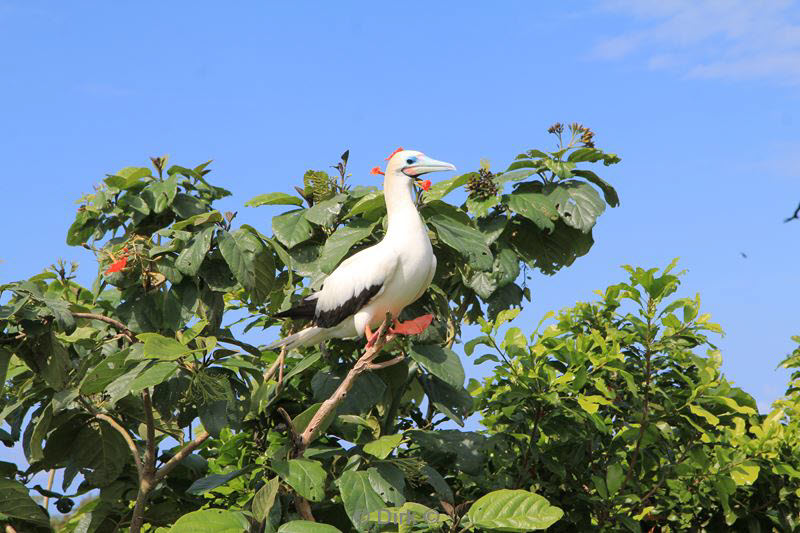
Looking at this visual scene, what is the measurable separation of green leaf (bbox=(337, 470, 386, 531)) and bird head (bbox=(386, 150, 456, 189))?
1628mm

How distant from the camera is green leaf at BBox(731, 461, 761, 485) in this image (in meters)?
5.01

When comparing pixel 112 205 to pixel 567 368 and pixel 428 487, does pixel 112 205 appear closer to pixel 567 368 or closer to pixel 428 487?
pixel 428 487

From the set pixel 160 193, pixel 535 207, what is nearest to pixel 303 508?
pixel 535 207

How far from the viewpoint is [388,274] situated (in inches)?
178

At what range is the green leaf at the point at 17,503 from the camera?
5.00 meters

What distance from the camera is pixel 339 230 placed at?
4949 mm

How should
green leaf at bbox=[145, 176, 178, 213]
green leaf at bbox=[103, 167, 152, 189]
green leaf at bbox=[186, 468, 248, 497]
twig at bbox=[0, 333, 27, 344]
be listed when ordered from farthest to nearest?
green leaf at bbox=[103, 167, 152, 189] → green leaf at bbox=[145, 176, 178, 213] → twig at bbox=[0, 333, 27, 344] → green leaf at bbox=[186, 468, 248, 497]

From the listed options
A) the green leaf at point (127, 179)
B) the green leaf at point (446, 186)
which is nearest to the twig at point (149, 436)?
the green leaf at point (127, 179)

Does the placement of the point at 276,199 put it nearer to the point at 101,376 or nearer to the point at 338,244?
the point at 338,244

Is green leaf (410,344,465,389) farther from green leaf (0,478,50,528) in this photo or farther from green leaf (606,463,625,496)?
green leaf (0,478,50,528)

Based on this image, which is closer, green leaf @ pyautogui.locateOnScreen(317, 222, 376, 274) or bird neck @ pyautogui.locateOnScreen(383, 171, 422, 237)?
bird neck @ pyautogui.locateOnScreen(383, 171, 422, 237)

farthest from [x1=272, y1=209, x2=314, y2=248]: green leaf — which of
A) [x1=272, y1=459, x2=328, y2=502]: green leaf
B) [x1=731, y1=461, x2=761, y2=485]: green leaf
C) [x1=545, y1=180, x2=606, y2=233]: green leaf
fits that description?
[x1=731, y1=461, x2=761, y2=485]: green leaf

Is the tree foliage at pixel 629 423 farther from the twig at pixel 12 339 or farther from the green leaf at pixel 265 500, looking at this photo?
the twig at pixel 12 339

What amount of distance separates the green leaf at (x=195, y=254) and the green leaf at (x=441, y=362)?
1.28m
